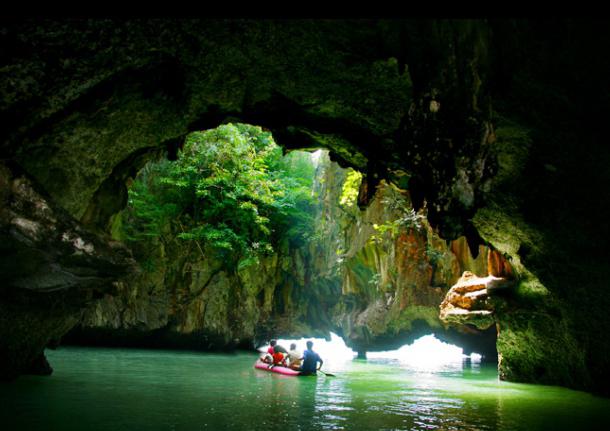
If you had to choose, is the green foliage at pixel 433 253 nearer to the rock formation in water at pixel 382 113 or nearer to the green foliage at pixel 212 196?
the rock formation in water at pixel 382 113

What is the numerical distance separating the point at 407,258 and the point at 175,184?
10.2 metres

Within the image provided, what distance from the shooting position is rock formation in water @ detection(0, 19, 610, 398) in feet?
17.7

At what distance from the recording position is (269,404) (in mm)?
7383

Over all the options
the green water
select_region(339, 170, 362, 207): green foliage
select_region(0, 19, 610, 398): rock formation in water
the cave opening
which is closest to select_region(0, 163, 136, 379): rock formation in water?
select_region(0, 19, 610, 398): rock formation in water

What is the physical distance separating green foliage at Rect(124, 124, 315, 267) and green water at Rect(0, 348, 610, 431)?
8.68 metres

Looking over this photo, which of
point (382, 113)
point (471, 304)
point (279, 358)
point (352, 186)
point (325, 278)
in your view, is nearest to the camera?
point (382, 113)

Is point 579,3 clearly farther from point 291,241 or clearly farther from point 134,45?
point 291,241

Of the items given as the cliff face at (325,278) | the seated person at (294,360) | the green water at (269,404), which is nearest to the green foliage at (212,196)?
the cliff face at (325,278)

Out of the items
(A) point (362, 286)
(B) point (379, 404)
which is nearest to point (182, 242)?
(A) point (362, 286)

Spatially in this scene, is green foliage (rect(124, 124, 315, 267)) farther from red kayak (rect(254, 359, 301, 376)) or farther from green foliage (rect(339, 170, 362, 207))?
red kayak (rect(254, 359, 301, 376))

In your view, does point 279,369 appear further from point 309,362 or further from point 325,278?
point 325,278

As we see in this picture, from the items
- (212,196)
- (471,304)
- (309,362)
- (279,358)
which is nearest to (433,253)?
(471,304)

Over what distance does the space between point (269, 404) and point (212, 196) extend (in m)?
13.5

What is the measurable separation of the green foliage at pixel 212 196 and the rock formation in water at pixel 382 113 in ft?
30.9
